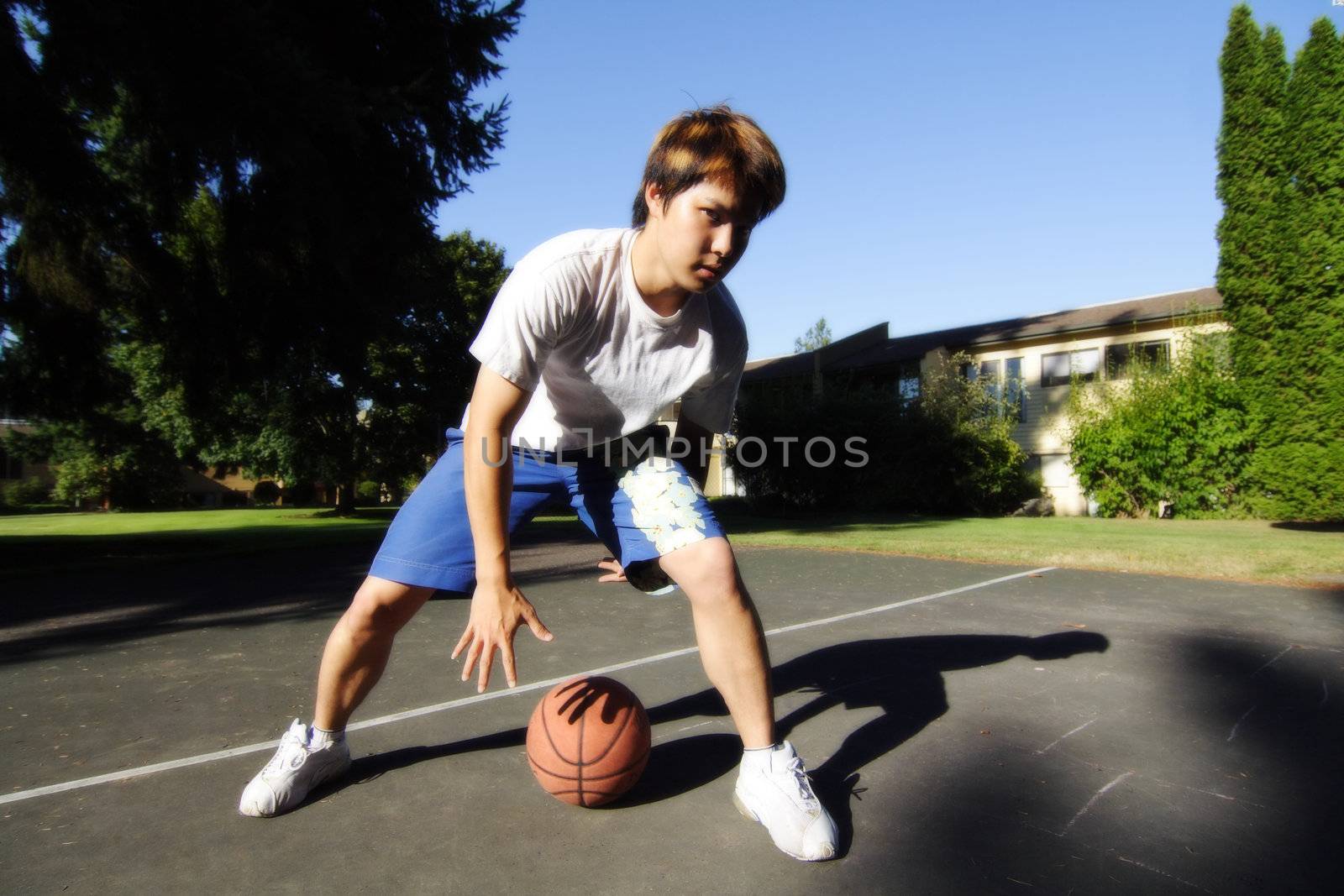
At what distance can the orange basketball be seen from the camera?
283 centimetres

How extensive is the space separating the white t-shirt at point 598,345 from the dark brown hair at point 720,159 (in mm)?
264

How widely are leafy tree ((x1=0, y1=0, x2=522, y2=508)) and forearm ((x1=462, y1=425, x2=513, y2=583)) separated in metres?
10.4

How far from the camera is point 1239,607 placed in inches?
265

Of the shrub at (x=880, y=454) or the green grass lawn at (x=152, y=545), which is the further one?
the shrub at (x=880, y=454)

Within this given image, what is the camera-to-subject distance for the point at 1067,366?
2764 cm

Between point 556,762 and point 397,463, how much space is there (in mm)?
29544

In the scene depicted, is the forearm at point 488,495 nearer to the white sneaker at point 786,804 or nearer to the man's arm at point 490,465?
the man's arm at point 490,465

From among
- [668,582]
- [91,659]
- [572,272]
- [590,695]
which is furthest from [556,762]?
[91,659]

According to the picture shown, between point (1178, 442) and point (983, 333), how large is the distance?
11.5 m

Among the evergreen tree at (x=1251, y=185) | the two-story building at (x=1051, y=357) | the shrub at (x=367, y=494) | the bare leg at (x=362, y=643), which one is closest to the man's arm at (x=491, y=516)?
the bare leg at (x=362, y=643)

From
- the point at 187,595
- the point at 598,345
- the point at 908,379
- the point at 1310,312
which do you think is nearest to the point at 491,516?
the point at 598,345

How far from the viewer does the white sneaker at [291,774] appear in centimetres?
278

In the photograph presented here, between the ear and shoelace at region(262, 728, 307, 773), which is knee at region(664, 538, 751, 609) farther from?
shoelace at region(262, 728, 307, 773)

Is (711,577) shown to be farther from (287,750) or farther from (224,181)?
(224,181)
